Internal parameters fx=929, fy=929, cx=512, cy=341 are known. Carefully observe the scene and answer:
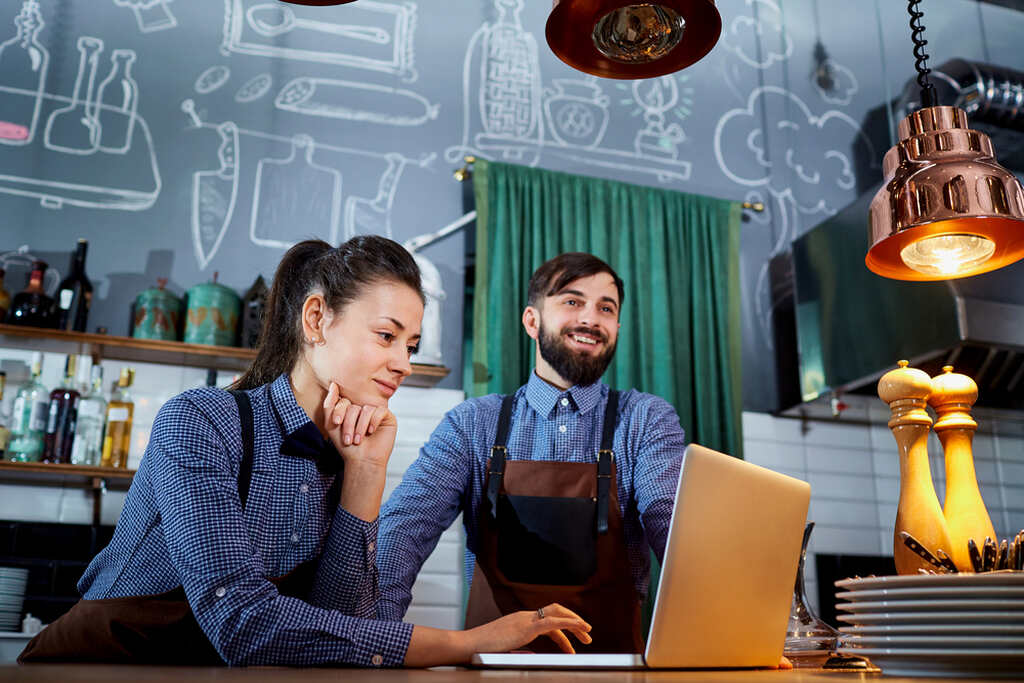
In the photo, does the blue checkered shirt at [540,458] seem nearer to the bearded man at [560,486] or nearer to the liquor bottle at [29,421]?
the bearded man at [560,486]

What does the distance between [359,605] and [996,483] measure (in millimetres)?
3340

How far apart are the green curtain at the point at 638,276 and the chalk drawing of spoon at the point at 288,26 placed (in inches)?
28.9

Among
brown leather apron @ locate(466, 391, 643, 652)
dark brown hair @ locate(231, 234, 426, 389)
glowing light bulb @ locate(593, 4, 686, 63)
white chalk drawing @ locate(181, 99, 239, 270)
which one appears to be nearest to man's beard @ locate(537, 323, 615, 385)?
brown leather apron @ locate(466, 391, 643, 652)

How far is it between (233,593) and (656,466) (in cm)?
123

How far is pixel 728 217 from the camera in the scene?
12.2 ft

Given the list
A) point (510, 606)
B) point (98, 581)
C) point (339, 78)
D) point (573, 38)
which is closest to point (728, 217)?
point (339, 78)

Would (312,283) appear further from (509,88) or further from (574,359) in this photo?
(509,88)

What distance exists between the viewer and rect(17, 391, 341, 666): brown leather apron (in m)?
1.24

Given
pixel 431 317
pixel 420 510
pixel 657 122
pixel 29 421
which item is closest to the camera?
pixel 420 510

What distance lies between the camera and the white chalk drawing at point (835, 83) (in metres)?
4.19

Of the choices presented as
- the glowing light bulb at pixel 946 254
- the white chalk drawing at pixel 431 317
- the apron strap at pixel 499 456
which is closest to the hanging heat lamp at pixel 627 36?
the glowing light bulb at pixel 946 254

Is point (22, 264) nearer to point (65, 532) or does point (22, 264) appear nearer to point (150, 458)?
point (65, 532)

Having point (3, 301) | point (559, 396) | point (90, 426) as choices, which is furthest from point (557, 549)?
point (3, 301)

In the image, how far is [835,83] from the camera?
421 cm
